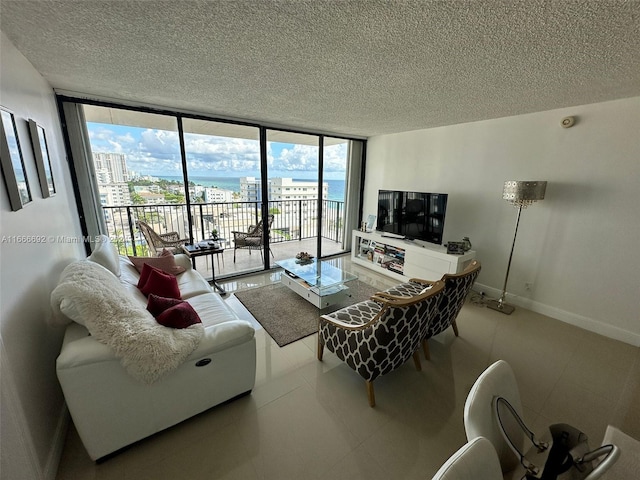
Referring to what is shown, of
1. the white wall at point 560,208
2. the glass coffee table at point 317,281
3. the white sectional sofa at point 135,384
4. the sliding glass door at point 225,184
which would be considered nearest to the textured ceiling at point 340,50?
the white wall at point 560,208

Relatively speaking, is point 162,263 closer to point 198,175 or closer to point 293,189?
point 198,175

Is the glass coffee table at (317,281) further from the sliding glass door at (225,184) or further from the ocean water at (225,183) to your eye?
the ocean water at (225,183)

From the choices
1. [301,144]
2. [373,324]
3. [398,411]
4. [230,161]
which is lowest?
[398,411]

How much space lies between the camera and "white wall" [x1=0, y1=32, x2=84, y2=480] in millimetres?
1087

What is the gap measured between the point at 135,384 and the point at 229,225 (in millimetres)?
4136

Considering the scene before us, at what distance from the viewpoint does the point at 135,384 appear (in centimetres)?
136

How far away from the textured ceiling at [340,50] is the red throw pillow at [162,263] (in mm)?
1629

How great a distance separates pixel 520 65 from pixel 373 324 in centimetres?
198

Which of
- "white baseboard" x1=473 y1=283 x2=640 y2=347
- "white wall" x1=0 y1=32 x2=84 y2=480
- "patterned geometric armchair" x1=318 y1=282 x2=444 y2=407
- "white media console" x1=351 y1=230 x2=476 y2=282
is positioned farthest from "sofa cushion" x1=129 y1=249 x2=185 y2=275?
"white baseboard" x1=473 y1=283 x2=640 y2=347

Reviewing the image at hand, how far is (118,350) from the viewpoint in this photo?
128cm

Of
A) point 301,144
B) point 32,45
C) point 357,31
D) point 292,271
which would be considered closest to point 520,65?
point 357,31

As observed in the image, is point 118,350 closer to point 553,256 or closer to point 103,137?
point 103,137

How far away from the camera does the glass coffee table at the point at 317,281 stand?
9.60ft

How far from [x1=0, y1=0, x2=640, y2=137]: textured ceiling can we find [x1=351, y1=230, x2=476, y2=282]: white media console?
68.5 inches
